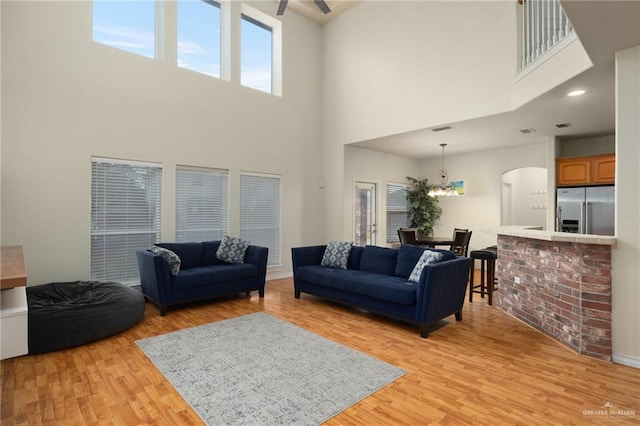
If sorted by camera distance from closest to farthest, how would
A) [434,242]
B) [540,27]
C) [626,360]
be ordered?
1. [626,360]
2. [540,27]
3. [434,242]

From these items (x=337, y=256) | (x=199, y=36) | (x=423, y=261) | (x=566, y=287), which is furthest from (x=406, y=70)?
(x=566, y=287)

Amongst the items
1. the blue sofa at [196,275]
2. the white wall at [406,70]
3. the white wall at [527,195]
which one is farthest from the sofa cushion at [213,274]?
the white wall at [527,195]

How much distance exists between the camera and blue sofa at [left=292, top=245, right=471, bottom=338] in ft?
11.8

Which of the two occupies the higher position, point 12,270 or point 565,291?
point 12,270

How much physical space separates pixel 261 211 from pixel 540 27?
5.08m

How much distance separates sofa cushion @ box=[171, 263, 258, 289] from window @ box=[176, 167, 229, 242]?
0.86 meters

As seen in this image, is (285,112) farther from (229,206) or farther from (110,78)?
(110,78)

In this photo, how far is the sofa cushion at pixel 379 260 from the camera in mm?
4656

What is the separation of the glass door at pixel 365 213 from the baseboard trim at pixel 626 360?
4910mm

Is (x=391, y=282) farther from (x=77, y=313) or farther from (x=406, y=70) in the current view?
(x=406, y=70)

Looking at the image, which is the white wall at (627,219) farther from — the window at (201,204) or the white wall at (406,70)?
the window at (201,204)

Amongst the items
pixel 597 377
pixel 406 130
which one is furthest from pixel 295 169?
pixel 597 377

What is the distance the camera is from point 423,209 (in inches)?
325

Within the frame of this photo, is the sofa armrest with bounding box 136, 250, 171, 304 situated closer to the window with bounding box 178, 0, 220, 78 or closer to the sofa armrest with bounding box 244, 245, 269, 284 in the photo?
the sofa armrest with bounding box 244, 245, 269, 284
